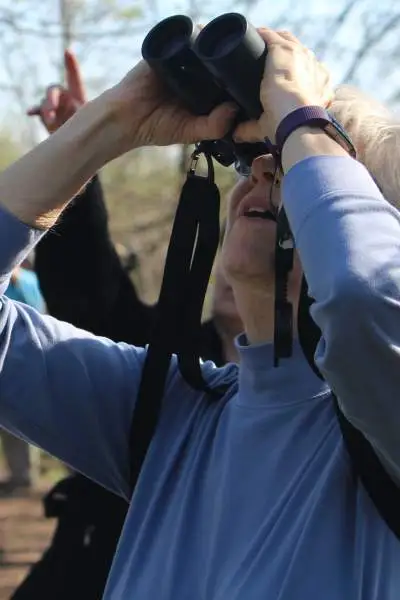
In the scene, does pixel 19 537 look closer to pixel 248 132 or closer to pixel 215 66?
pixel 248 132

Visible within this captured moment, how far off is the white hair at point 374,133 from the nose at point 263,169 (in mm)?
162

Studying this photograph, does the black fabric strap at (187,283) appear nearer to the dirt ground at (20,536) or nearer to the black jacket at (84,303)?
the black jacket at (84,303)

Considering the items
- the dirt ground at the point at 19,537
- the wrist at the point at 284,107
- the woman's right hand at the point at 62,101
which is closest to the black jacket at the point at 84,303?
the woman's right hand at the point at 62,101

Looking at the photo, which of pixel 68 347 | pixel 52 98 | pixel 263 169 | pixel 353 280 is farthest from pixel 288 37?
pixel 52 98

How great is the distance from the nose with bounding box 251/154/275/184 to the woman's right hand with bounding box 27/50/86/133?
1.18m

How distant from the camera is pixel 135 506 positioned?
75.2 inches

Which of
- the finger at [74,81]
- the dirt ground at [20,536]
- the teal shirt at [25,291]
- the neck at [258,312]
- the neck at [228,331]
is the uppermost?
the finger at [74,81]

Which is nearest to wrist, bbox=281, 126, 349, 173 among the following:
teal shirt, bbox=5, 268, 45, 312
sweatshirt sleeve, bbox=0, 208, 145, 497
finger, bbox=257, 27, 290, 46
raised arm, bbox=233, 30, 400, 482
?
raised arm, bbox=233, 30, 400, 482

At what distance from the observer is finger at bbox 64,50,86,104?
10.6 feet

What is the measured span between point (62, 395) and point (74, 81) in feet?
4.71

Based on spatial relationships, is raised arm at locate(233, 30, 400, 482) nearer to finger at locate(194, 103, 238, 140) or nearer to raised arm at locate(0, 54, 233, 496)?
finger at locate(194, 103, 238, 140)

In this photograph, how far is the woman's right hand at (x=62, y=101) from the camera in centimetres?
312

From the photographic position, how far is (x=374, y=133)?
1831mm

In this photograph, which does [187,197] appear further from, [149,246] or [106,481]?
[149,246]
